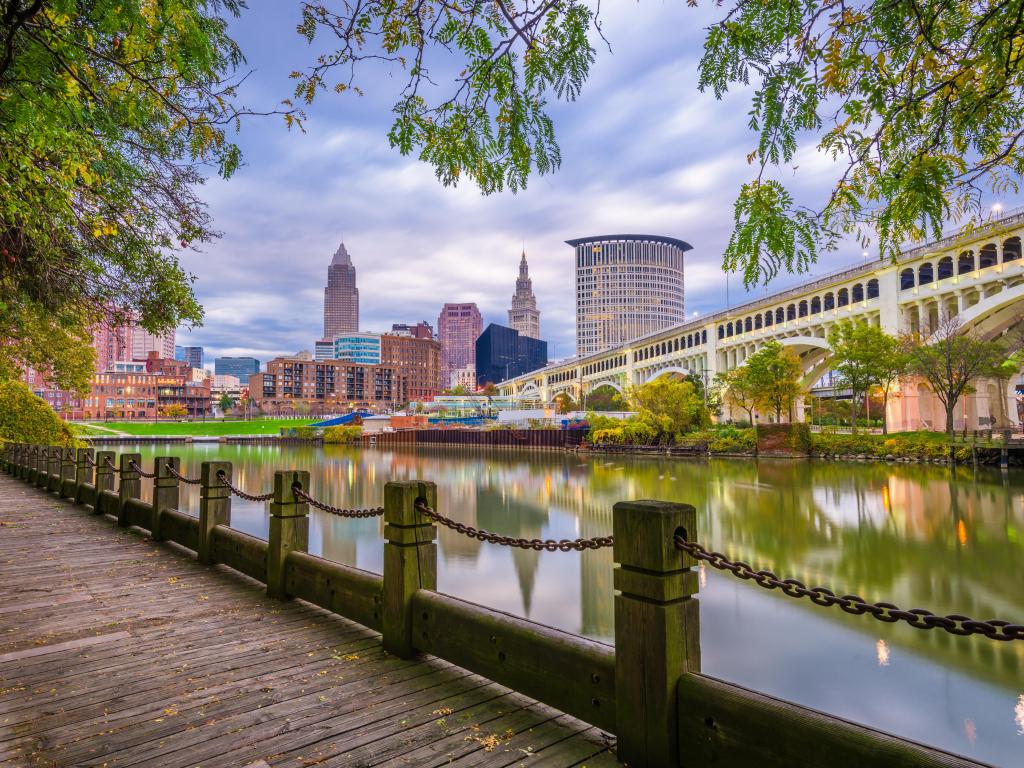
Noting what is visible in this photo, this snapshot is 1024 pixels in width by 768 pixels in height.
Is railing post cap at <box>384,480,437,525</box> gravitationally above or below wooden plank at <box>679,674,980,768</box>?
above

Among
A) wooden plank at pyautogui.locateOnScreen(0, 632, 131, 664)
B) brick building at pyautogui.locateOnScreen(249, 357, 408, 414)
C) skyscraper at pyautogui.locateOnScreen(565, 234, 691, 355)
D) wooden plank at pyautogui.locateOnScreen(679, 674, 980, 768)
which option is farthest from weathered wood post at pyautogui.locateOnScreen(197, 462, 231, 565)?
skyscraper at pyautogui.locateOnScreen(565, 234, 691, 355)

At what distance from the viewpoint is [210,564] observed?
718cm

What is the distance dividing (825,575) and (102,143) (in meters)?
13.4

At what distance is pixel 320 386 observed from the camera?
175 metres

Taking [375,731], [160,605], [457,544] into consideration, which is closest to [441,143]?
[375,731]

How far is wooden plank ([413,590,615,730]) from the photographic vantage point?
310 cm

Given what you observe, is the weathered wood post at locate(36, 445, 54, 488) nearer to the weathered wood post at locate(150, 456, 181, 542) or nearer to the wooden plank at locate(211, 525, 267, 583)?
the weathered wood post at locate(150, 456, 181, 542)

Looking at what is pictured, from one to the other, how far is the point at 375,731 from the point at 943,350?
4329cm

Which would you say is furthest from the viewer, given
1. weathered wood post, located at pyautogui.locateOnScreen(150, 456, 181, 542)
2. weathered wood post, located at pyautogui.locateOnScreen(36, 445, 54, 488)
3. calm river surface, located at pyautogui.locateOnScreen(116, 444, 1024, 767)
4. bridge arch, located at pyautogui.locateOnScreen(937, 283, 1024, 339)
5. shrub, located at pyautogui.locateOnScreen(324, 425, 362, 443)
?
shrub, located at pyautogui.locateOnScreen(324, 425, 362, 443)

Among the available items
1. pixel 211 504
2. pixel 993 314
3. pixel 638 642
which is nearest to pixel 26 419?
pixel 211 504

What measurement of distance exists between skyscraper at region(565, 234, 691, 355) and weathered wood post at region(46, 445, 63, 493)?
584 ft

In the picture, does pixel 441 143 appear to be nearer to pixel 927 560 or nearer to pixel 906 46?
pixel 906 46

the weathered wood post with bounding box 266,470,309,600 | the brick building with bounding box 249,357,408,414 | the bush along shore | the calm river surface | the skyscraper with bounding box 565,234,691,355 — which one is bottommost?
the calm river surface

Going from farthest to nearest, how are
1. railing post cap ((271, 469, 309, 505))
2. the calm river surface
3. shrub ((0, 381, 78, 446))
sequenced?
shrub ((0, 381, 78, 446)) → the calm river surface → railing post cap ((271, 469, 309, 505))
